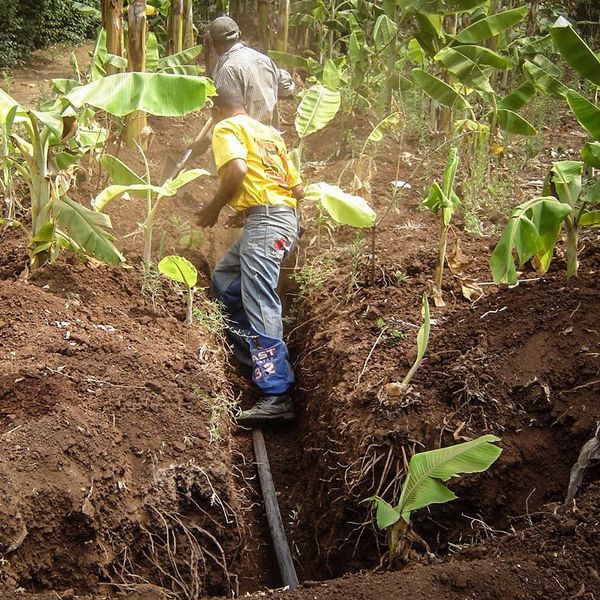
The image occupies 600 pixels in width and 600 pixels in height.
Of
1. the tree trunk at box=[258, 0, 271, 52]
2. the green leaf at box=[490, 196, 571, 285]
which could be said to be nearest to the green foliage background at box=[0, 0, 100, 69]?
the tree trunk at box=[258, 0, 271, 52]

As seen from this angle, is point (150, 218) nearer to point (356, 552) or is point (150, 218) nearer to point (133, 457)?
point (133, 457)

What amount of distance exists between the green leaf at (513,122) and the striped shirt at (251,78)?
1.83 meters

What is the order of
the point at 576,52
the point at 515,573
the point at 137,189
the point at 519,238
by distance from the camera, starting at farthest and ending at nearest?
the point at 137,189 → the point at 576,52 → the point at 519,238 → the point at 515,573

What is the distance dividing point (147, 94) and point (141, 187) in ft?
2.44

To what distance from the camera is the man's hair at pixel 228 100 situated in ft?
18.6

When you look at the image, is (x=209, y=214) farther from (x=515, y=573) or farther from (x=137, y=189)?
(x=515, y=573)

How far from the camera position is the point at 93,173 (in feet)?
21.5

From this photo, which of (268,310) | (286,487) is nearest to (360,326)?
(268,310)

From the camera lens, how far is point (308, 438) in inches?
206

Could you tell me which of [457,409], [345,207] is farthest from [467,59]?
[457,409]

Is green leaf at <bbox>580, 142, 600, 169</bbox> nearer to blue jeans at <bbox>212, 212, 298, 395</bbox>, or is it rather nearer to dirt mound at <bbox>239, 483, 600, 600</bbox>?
dirt mound at <bbox>239, 483, 600, 600</bbox>

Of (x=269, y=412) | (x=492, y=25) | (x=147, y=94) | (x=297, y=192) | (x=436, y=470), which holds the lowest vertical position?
(x=269, y=412)

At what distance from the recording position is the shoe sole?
18.0ft

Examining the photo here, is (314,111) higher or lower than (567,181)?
lower
